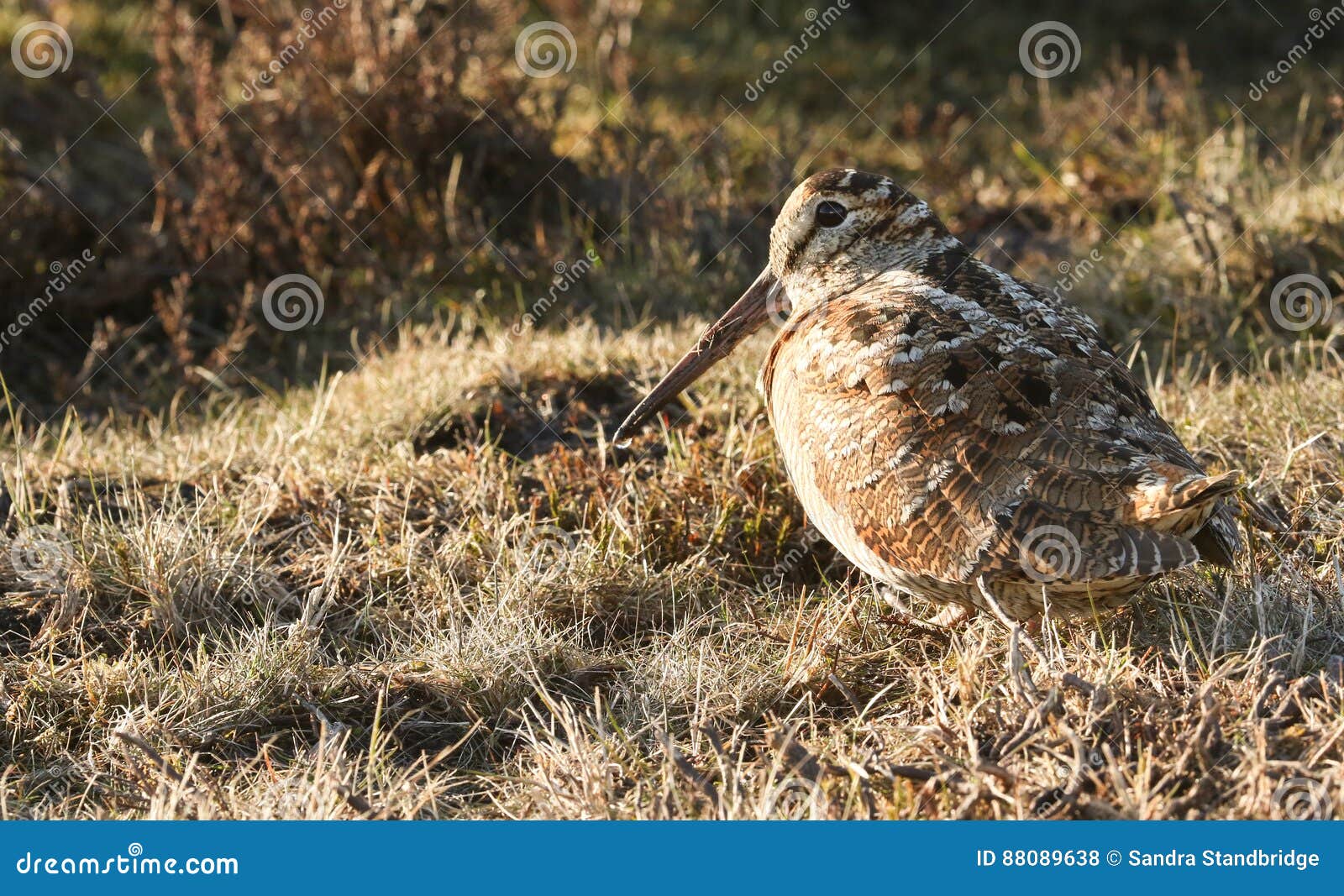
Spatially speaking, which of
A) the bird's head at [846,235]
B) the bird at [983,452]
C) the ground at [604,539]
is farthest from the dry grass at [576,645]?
the bird's head at [846,235]

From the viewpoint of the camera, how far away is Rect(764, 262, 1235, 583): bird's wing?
279 centimetres

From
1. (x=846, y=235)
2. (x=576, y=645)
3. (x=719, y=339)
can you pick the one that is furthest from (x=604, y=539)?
(x=846, y=235)

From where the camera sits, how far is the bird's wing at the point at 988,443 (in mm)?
2795

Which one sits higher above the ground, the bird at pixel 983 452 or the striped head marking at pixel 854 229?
the striped head marking at pixel 854 229

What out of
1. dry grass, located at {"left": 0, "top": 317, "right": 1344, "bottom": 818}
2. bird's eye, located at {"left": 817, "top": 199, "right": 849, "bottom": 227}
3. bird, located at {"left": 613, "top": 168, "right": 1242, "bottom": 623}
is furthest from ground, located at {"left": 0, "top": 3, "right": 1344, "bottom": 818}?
bird's eye, located at {"left": 817, "top": 199, "right": 849, "bottom": 227}

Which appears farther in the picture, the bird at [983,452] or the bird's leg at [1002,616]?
the bird's leg at [1002,616]

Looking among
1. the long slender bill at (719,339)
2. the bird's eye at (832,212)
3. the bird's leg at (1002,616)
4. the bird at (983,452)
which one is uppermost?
the bird's eye at (832,212)

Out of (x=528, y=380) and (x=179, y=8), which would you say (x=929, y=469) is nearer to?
(x=528, y=380)

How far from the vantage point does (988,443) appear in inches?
118

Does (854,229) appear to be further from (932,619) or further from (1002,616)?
(1002,616)

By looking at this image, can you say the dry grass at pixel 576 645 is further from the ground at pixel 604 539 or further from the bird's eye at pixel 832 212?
the bird's eye at pixel 832 212

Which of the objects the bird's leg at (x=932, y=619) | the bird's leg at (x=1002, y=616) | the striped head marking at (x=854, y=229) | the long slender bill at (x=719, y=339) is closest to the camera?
the bird's leg at (x=1002, y=616)

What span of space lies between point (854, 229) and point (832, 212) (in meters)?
0.08

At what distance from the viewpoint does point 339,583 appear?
3811 millimetres
